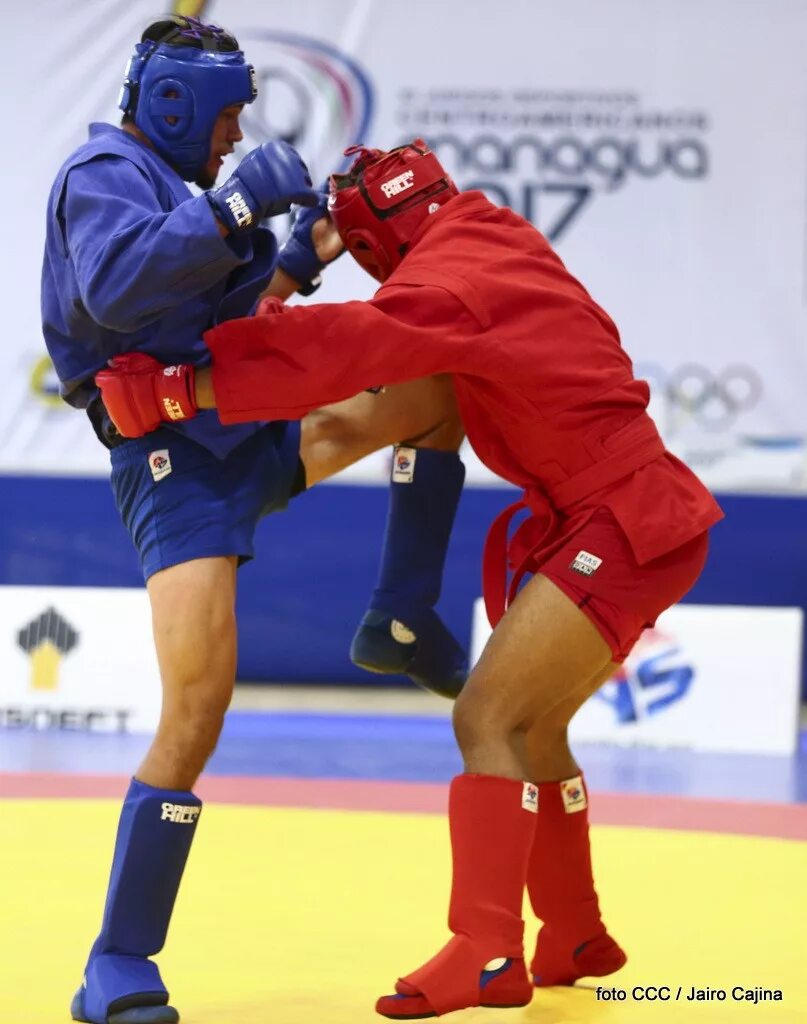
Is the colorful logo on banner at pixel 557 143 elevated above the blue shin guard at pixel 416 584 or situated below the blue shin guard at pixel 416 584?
above

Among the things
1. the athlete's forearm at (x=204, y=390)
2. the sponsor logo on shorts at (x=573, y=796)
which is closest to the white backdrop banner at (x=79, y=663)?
the sponsor logo on shorts at (x=573, y=796)

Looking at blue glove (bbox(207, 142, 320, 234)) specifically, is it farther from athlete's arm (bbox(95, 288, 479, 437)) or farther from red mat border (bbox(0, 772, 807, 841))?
red mat border (bbox(0, 772, 807, 841))

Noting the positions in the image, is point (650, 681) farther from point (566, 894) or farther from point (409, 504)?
point (566, 894)

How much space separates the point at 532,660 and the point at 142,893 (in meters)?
1.02

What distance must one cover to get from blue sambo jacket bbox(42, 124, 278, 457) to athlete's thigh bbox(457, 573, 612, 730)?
0.80 metres

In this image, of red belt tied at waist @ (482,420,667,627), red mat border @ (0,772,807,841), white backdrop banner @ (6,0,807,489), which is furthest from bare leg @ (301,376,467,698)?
white backdrop banner @ (6,0,807,489)

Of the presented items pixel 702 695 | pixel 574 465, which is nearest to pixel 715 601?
pixel 702 695

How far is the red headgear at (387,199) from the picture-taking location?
400 cm

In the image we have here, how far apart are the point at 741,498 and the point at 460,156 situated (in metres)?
2.97

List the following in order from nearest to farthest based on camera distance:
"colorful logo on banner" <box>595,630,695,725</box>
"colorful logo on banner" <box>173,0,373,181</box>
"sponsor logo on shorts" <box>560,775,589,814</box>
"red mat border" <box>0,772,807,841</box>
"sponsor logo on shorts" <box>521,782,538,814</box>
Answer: "sponsor logo on shorts" <box>521,782,538,814</box>, "sponsor logo on shorts" <box>560,775,589,814</box>, "red mat border" <box>0,772,807,841</box>, "colorful logo on banner" <box>595,630,695,725</box>, "colorful logo on banner" <box>173,0,373,181</box>

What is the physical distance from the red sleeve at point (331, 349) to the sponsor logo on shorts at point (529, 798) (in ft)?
3.08

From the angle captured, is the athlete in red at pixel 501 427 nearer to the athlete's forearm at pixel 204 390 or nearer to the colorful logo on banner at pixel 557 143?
the athlete's forearm at pixel 204 390

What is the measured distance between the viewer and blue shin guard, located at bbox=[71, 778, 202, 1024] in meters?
3.74

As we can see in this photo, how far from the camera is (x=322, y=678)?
9.69m
